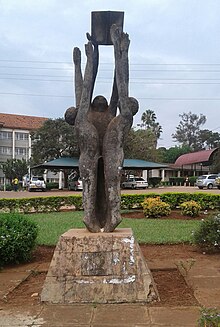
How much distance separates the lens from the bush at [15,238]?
6766 mm

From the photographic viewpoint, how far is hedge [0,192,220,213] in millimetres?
16016

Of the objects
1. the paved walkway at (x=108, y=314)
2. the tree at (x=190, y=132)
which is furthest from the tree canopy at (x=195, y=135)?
the paved walkway at (x=108, y=314)

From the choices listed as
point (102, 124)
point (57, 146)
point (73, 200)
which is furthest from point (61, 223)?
point (57, 146)

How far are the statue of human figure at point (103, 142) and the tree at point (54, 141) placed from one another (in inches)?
1282

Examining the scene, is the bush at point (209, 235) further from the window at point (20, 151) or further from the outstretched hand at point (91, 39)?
the window at point (20, 151)

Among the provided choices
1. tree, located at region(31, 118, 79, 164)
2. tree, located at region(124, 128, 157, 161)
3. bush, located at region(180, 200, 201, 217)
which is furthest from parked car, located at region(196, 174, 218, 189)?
bush, located at region(180, 200, 201, 217)

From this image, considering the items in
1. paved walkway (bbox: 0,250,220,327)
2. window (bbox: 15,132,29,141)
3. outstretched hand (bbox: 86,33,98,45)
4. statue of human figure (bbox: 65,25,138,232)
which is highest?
window (bbox: 15,132,29,141)

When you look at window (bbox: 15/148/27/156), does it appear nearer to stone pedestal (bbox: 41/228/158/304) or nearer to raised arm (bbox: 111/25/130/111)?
raised arm (bbox: 111/25/130/111)

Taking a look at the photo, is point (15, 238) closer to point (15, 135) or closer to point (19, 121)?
point (15, 135)

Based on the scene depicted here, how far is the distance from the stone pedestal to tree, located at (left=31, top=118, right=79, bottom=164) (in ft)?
110

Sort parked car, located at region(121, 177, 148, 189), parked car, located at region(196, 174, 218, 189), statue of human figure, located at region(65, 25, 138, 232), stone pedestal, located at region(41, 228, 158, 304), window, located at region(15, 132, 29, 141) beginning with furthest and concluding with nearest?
window, located at region(15, 132, 29, 141), parked car, located at region(196, 174, 218, 189), parked car, located at region(121, 177, 148, 189), statue of human figure, located at region(65, 25, 138, 232), stone pedestal, located at region(41, 228, 158, 304)

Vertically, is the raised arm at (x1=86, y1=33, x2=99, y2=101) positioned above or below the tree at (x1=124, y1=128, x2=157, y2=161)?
below

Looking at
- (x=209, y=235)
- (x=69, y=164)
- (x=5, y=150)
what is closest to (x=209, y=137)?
(x=5, y=150)

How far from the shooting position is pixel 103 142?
223 inches
